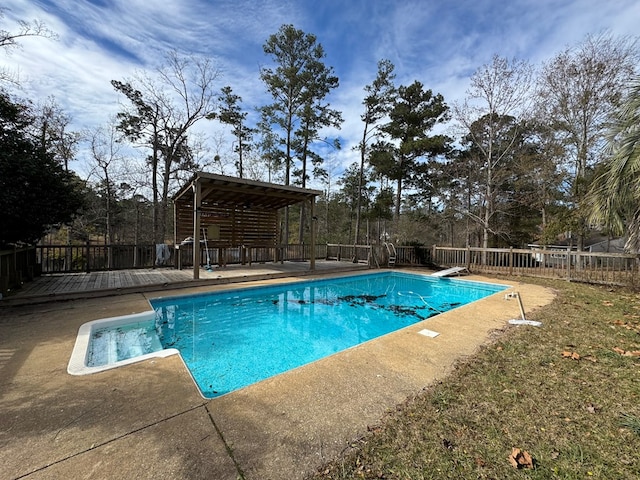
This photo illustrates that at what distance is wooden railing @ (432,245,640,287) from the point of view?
7.62 metres

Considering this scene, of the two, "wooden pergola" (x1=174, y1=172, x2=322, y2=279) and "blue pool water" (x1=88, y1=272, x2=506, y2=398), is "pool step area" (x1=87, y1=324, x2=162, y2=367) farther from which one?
"wooden pergola" (x1=174, y1=172, x2=322, y2=279)

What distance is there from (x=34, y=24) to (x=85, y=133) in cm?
890

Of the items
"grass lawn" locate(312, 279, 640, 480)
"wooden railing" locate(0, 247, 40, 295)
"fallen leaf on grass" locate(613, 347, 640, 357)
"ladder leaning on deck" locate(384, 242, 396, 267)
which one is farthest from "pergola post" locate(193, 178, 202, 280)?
"ladder leaning on deck" locate(384, 242, 396, 267)

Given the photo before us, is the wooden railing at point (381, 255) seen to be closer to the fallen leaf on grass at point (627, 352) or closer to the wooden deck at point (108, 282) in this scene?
the wooden deck at point (108, 282)

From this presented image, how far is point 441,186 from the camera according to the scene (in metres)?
17.3

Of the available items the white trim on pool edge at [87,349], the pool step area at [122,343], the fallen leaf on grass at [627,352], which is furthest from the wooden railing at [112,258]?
the fallen leaf on grass at [627,352]

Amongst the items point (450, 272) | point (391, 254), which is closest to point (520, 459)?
point (450, 272)

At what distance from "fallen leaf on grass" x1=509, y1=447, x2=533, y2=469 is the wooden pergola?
303 inches

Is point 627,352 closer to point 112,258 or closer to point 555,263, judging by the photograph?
point 555,263

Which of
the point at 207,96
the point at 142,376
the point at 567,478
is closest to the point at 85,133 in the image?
the point at 207,96

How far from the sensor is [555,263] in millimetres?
10469

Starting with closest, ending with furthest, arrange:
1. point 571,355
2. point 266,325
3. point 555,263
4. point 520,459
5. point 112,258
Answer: point 520,459 < point 571,355 < point 266,325 < point 112,258 < point 555,263

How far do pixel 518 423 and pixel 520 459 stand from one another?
0.42m

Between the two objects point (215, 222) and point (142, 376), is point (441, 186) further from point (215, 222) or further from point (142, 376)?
point (142, 376)
